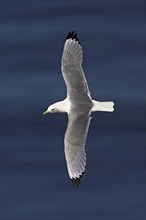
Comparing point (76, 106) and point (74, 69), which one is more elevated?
point (74, 69)

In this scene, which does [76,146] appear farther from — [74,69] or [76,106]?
[74,69]

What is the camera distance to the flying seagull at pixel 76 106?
17.3 metres

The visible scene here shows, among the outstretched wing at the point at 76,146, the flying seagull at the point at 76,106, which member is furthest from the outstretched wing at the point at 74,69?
the outstretched wing at the point at 76,146

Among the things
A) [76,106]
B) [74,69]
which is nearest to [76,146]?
[76,106]

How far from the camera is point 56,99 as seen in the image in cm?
2022

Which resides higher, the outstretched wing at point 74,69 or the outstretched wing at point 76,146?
the outstretched wing at point 74,69

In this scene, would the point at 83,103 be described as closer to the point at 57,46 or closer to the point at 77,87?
the point at 77,87

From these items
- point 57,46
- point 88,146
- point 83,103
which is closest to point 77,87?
point 83,103

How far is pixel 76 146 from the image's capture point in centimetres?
1741

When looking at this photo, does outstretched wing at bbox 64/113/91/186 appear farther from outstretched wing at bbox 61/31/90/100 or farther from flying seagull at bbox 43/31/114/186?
outstretched wing at bbox 61/31/90/100

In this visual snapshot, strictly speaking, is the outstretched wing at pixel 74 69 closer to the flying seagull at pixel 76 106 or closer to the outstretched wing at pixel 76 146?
the flying seagull at pixel 76 106

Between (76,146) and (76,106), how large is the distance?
0.43 meters

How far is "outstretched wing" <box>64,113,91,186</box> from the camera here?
56.8 ft

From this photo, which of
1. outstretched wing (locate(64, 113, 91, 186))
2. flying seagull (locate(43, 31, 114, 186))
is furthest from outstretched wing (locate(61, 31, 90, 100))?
outstretched wing (locate(64, 113, 91, 186))
